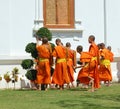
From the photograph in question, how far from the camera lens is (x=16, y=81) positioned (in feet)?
62.3

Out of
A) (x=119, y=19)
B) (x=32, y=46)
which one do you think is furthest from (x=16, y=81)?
(x=119, y=19)

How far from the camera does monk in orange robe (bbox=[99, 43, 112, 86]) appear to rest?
1955 centimetres

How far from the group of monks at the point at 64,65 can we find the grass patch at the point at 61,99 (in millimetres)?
372

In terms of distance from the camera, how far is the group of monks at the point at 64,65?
17.7 meters

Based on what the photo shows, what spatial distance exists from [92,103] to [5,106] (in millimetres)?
2204

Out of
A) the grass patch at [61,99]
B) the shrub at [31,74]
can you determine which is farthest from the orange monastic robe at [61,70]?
the shrub at [31,74]

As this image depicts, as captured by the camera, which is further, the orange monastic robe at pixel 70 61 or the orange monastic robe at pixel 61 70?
the orange monastic robe at pixel 70 61

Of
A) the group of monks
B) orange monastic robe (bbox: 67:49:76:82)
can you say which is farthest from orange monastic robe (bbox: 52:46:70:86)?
orange monastic robe (bbox: 67:49:76:82)

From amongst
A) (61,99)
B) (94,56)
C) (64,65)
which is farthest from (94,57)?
(61,99)

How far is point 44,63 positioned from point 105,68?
103 inches

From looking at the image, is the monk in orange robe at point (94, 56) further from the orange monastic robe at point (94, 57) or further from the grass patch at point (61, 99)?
the grass patch at point (61, 99)

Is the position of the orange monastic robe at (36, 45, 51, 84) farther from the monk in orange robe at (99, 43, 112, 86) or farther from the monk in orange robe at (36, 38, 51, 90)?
the monk in orange robe at (99, 43, 112, 86)

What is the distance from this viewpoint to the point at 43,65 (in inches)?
709

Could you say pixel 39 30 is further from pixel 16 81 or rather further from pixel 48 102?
pixel 48 102
